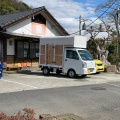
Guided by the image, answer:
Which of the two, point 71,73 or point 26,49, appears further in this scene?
point 26,49

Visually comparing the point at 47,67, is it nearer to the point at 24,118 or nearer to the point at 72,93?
the point at 72,93

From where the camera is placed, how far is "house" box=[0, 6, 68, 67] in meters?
21.2

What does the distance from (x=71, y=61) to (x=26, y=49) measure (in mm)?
7634

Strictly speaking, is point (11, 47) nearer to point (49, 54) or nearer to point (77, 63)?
point (49, 54)

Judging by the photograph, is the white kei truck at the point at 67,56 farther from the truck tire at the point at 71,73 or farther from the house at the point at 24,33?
the house at the point at 24,33

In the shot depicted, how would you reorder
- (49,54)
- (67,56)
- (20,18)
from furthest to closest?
(20,18)
(49,54)
(67,56)

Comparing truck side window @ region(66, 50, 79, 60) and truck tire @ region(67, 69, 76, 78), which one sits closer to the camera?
truck side window @ region(66, 50, 79, 60)

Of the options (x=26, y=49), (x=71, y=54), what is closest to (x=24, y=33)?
(x=26, y=49)

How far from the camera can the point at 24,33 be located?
22.7 meters

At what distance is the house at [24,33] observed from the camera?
2125 centimetres

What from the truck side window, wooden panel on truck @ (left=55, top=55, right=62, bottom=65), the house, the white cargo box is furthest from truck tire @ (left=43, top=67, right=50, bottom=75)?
the house

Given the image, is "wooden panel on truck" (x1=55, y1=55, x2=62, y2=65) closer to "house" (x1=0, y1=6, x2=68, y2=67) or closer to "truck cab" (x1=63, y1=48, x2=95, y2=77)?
"truck cab" (x1=63, y1=48, x2=95, y2=77)

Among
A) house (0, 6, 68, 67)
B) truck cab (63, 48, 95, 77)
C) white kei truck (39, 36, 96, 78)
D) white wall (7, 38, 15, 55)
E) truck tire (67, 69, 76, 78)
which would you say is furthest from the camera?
white wall (7, 38, 15, 55)

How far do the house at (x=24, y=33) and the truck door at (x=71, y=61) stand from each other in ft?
17.7
